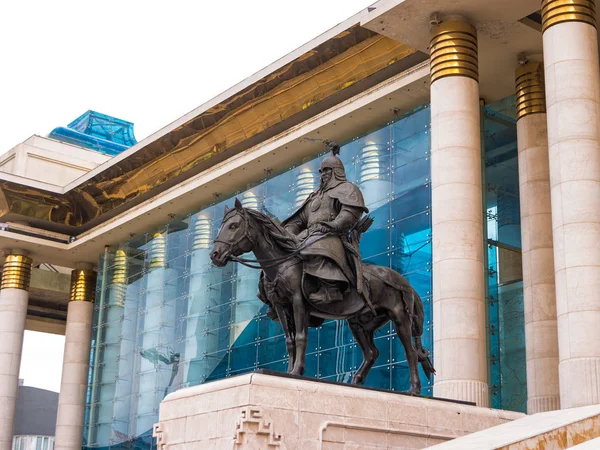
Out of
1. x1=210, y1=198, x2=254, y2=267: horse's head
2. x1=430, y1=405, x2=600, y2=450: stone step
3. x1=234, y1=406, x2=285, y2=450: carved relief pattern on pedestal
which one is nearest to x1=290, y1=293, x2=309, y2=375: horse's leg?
x1=210, y1=198, x2=254, y2=267: horse's head

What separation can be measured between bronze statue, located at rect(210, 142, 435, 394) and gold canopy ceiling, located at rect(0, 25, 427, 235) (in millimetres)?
8894

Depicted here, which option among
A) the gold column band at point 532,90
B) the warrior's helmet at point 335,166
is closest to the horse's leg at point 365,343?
the warrior's helmet at point 335,166

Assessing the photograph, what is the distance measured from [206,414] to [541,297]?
8552 millimetres

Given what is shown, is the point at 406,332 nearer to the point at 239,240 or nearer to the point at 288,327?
the point at 288,327

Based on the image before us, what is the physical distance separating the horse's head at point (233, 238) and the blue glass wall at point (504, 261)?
8582 mm

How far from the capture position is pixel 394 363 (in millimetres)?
19359

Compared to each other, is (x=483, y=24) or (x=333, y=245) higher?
(x=483, y=24)

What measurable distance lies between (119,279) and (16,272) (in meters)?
3.15

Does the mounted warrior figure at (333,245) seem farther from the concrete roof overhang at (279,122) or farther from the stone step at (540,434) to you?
the concrete roof overhang at (279,122)

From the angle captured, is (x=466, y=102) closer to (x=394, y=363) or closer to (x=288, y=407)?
(x=394, y=363)

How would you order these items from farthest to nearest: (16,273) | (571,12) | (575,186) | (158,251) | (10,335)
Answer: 1. (16,273)
2. (10,335)
3. (158,251)
4. (571,12)
5. (575,186)

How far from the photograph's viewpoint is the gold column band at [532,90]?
18391 mm

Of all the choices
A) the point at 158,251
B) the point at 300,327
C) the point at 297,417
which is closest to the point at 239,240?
the point at 300,327

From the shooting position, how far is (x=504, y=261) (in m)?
19.5
